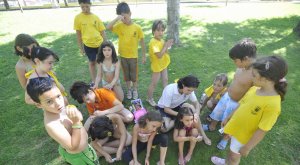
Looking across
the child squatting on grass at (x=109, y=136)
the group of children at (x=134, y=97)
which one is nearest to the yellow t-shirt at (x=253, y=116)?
the group of children at (x=134, y=97)

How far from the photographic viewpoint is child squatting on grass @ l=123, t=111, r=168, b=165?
3148mm

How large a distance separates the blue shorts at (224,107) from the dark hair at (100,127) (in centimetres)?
167

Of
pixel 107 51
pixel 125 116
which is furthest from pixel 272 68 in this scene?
pixel 107 51

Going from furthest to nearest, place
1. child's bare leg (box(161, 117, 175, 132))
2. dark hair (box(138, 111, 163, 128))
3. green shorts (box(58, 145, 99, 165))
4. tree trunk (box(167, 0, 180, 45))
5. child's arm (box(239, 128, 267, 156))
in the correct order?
1. tree trunk (box(167, 0, 180, 45))
2. child's bare leg (box(161, 117, 175, 132))
3. dark hair (box(138, 111, 163, 128))
4. green shorts (box(58, 145, 99, 165))
5. child's arm (box(239, 128, 267, 156))

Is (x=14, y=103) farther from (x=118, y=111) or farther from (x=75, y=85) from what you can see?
(x=118, y=111)

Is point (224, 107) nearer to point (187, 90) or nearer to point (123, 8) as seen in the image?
point (187, 90)

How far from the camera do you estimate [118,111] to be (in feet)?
12.2

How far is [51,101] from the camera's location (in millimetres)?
2061

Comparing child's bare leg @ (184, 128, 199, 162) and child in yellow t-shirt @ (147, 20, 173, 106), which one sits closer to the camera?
child's bare leg @ (184, 128, 199, 162)

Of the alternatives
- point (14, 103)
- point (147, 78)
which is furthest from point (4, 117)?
point (147, 78)

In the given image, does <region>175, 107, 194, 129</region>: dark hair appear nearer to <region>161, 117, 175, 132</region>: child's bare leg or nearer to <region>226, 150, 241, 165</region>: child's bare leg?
<region>161, 117, 175, 132</region>: child's bare leg

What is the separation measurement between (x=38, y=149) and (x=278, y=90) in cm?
349

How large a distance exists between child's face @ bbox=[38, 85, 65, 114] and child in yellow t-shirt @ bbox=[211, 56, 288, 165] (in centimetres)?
187

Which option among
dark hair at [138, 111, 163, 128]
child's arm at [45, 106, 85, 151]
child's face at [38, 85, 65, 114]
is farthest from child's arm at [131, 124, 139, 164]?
child's face at [38, 85, 65, 114]
